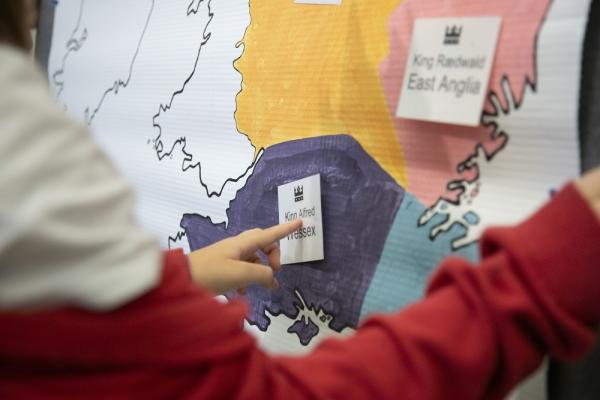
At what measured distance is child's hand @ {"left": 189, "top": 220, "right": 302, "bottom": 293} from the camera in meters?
0.50

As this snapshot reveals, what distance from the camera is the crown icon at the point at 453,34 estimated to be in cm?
40

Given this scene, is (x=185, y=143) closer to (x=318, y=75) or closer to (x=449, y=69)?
(x=318, y=75)

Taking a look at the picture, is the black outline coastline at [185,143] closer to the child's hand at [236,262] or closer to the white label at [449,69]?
the child's hand at [236,262]

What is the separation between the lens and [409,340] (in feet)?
0.94

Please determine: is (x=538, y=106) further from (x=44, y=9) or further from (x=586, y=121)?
(x=44, y=9)

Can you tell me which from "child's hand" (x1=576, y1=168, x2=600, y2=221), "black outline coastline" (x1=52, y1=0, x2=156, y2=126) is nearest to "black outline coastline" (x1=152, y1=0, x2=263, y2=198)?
"black outline coastline" (x1=52, y1=0, x2=156, y2=126)

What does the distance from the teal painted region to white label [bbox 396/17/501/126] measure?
76 millimetres

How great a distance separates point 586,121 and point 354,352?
0.22 metres

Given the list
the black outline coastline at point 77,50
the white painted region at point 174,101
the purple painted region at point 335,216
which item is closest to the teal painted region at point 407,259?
the purple painted region at point 335,216

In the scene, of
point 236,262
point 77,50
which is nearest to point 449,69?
point 236,262

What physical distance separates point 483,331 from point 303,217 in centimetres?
26

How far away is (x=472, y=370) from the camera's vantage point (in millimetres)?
283

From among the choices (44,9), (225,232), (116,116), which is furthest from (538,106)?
(44,9)

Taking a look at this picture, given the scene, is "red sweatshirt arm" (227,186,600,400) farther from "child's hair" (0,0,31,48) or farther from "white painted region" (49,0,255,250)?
"white painted region" (49,0,255,250)
